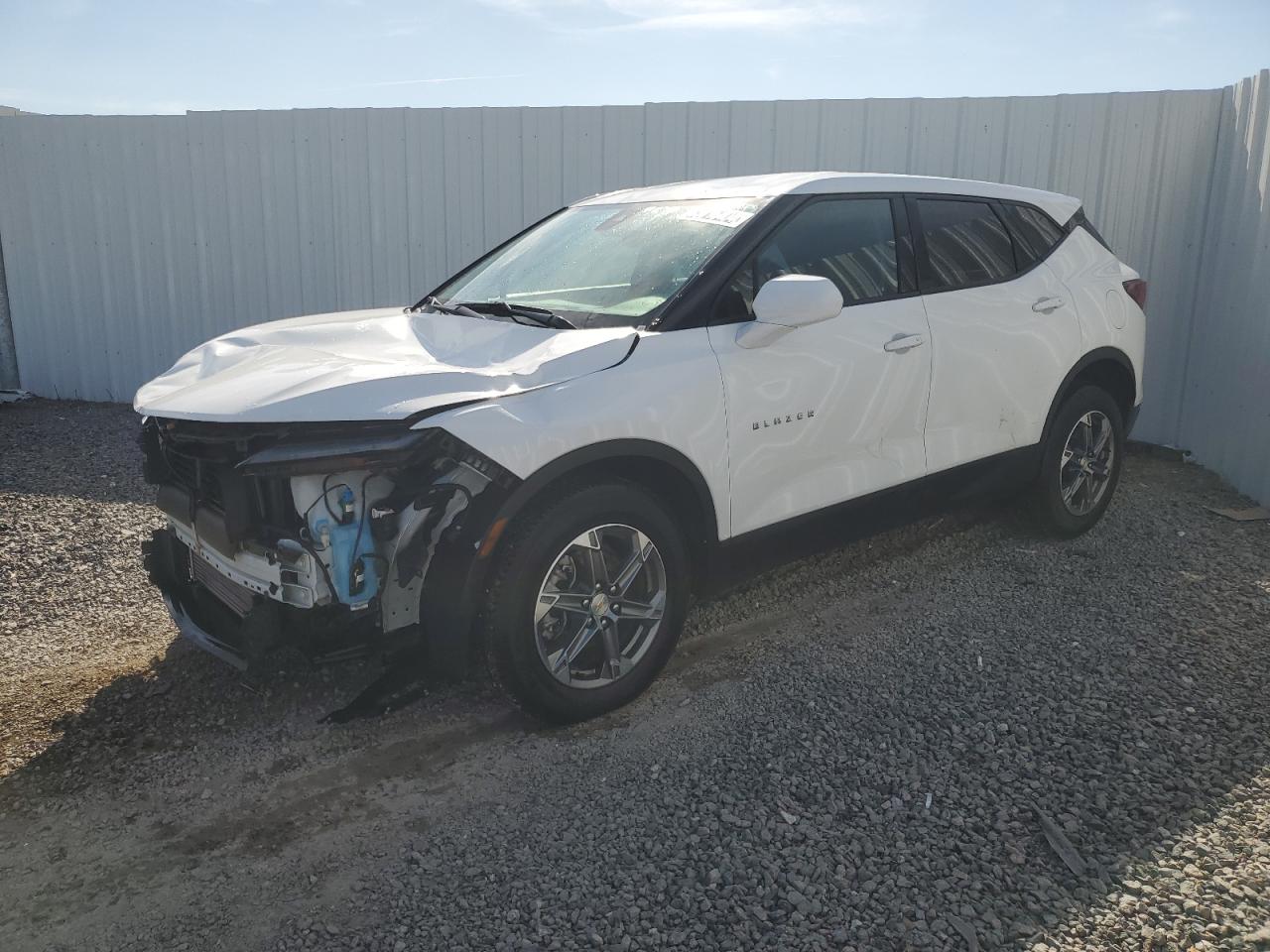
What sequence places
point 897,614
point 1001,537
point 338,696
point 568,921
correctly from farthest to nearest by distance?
1. point 1001,537
2. point 897,614
3. point 338,696
4. point 568,921

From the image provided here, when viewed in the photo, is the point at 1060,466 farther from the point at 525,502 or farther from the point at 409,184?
the point at 409,184

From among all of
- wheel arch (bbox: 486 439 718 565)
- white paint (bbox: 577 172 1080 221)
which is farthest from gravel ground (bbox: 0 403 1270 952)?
white paint (bbox: 577 172 1080 221)

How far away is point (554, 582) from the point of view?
11.1 ft

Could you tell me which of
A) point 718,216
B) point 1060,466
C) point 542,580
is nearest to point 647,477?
point 542,580

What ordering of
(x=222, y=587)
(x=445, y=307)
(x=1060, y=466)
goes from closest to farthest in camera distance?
1. (x=222, y=587)
2. (x=445, y=307)
3. (x=1060, y=466)

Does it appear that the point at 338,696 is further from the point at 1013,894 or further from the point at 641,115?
the point at 641,115

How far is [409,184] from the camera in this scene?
918 centimetres

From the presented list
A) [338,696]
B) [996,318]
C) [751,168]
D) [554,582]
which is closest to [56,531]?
[338,696]

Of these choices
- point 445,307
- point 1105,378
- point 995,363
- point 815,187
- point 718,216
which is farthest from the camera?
point 1105,378

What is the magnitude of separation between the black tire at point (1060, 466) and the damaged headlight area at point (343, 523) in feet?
10.3

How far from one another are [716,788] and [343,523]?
4.63 feet

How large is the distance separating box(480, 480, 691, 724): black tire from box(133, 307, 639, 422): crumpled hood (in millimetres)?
417

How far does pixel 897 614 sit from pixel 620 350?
6.31 feet

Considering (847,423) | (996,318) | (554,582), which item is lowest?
(554,582)
